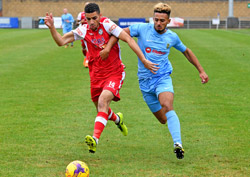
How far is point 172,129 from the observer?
680 centimetres

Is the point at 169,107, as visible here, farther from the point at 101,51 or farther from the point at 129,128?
the point at 129,128

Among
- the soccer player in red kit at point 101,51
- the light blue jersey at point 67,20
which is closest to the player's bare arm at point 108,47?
the soccer player in red kit at point 101,51

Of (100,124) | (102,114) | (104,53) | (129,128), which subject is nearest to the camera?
(100,124)

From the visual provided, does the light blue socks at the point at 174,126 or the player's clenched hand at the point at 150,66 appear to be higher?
the player's clenched hand at the point at 150,66

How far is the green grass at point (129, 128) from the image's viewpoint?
21.3 ft

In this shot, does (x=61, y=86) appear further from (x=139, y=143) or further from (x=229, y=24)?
(x=229, y=24)

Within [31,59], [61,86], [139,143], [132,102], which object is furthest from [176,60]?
[139,143]

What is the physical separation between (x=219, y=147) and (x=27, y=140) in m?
2.82

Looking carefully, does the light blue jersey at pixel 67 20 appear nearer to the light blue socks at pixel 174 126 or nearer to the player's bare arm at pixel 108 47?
the player's bare arm at pixel 108 47

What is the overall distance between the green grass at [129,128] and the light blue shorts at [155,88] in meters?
0.64

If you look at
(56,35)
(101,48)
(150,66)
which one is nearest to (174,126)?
(150,66)

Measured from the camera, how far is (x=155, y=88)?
717 centimetres

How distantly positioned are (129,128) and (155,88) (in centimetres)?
189

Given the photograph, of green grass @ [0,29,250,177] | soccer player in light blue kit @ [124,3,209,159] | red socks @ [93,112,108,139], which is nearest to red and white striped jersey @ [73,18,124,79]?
soccer player in light blue kit @ [124,3,209,159]
